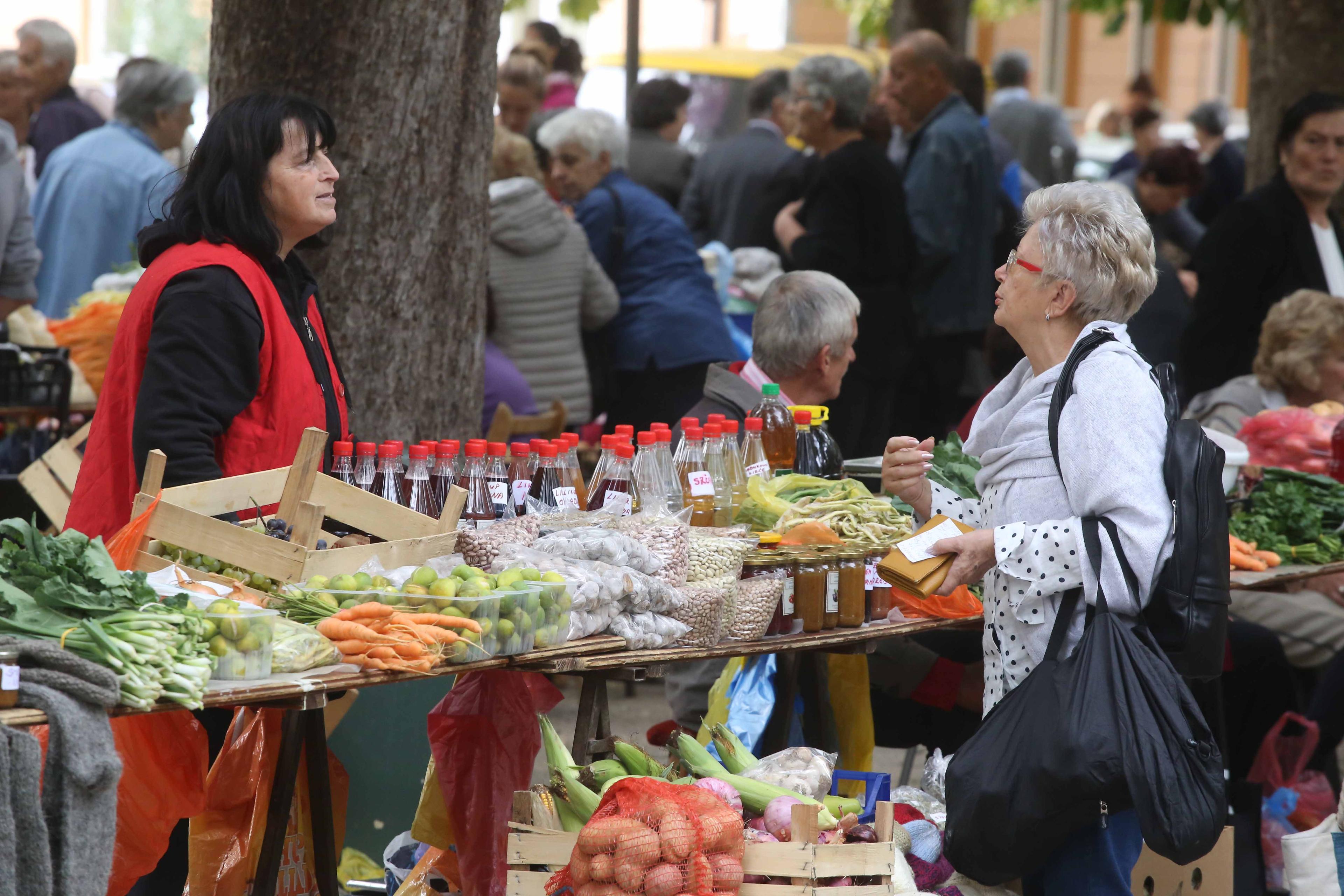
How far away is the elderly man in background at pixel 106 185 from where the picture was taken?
21.5 feet

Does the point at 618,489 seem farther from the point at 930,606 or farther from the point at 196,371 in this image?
the point at 196,371

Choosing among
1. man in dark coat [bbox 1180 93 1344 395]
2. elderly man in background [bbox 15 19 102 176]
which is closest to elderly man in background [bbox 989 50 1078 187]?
man in dark coat [bbox 1180 93 1344 395]

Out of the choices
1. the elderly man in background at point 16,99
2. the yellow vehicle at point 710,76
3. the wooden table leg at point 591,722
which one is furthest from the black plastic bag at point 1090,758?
the yellow vehicle at point 710,76

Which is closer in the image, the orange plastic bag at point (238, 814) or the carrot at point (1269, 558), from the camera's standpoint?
the orange plastic bag at point (238, 814)

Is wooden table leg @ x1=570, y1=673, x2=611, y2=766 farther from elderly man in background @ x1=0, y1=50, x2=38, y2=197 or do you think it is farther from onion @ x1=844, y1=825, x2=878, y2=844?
elderly man in background @ x1=0, y1=50, x2=38, y2=197

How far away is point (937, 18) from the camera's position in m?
10.2

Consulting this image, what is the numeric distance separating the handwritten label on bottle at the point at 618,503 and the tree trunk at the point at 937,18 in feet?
23.9

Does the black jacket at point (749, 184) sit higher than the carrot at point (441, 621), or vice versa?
the black jacket at point (749, 184)

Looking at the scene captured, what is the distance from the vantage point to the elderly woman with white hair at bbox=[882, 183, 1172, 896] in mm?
2865

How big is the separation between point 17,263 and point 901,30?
6.11 meters

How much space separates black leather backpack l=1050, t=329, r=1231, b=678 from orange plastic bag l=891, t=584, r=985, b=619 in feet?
2.60

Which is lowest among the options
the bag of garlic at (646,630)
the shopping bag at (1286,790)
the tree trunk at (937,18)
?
the shopping bag at (1286,790)

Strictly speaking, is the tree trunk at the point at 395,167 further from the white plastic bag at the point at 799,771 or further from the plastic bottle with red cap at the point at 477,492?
the white plastic bag at the point at 799,771

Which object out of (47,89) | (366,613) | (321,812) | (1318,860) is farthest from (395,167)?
(47,89)
